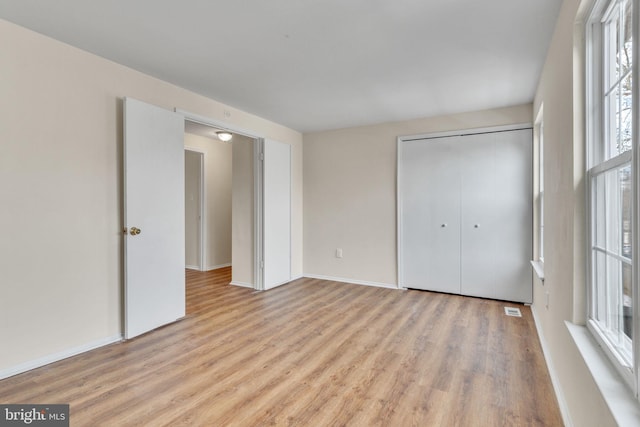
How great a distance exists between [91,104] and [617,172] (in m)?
3.35

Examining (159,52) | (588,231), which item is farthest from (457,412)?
(159,52)

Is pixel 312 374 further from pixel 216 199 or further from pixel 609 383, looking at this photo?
pixel 216 199

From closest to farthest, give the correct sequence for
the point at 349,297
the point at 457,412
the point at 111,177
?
1. the point at 457,412
2. the point at 111,177
3. the point at 349,297

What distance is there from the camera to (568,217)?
1.73m

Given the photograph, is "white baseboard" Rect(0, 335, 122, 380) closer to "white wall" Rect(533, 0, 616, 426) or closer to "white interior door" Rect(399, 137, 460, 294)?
"white wall" Rect(533, 0, 616, 426)

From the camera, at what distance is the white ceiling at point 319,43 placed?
77.0 inches

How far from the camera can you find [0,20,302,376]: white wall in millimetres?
2127

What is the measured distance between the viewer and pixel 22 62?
7.15 ft

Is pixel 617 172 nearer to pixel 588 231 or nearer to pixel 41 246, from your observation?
pixel 588 231

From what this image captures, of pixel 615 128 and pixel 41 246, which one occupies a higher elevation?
pixel 615 128

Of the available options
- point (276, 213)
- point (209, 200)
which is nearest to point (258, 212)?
point (276, 213)

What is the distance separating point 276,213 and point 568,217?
348cm

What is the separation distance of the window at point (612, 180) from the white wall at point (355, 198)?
272 cm

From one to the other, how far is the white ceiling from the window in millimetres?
731
